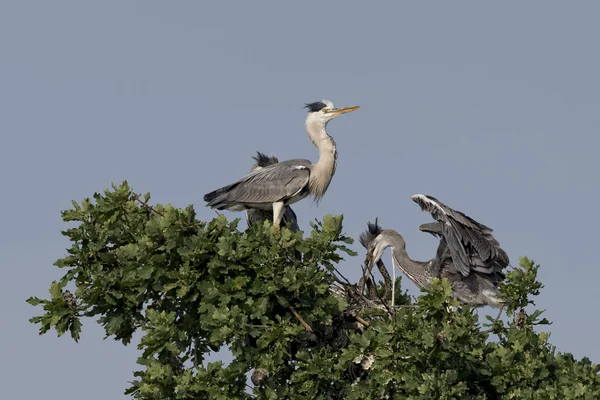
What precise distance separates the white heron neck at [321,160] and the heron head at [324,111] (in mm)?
70

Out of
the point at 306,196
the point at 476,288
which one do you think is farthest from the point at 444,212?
the point at 306,196

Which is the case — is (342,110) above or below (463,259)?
above

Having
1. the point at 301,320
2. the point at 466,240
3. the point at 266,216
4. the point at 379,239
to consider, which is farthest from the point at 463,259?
the point at 301,320

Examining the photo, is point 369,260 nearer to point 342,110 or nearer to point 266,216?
point 266,216

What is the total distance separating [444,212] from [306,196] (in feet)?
7.79

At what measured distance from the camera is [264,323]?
10.4m

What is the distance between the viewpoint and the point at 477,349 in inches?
411

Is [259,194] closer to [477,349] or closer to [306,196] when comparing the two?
[306,196]

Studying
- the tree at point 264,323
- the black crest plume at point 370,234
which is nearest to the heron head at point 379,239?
the black crest plume at point 370,234

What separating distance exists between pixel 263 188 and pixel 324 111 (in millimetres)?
1574

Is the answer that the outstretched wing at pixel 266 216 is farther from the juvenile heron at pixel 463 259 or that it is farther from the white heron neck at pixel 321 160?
the juvenile heron at pixel 463 259

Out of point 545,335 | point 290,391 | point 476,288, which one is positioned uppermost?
point 476,288

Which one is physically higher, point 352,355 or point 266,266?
point 266,266

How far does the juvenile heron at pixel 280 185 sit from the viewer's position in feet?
46.1
